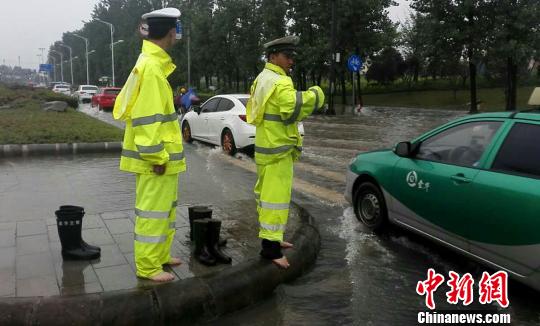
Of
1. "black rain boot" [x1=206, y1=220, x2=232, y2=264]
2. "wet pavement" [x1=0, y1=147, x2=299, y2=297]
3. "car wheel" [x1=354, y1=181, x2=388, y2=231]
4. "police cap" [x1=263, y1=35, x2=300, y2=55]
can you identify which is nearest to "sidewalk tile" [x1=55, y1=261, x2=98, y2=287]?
"wet pavement" [x1=0, y1=147, x2=299, y2=297]

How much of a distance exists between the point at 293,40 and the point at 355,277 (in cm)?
226

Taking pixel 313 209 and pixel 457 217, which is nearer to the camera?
pixel 457 217

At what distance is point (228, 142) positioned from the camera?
494 inches

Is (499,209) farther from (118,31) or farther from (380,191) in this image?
(118,31)

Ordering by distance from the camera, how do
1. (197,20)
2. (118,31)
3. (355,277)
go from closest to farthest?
(355,277)
(197,20)
(118,31)

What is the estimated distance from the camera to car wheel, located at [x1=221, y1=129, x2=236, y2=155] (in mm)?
12398

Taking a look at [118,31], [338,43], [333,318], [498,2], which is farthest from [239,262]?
Answer: [118,31]

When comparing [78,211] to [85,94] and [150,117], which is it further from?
[85,94]

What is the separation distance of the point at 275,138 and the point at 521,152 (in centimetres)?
204

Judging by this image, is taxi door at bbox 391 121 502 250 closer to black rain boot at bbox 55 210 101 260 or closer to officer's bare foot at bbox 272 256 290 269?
officer's bare foot at bbox 272 256 290 269

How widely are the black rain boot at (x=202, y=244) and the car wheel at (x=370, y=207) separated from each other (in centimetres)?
233

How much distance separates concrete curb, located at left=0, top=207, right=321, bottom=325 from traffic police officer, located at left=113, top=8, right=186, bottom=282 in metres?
0.25

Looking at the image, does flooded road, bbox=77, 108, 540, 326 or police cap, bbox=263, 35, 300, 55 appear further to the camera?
police cap, bbox=263, 35, 300, 55

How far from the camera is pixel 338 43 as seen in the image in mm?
28922
